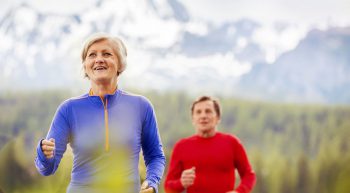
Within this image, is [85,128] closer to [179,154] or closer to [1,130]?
[179,154]

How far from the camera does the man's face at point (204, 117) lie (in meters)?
2.38

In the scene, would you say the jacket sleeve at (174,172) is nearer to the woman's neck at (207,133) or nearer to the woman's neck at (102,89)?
the woman's neck at (207,133)

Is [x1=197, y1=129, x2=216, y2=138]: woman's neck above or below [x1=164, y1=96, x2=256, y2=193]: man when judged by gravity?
above

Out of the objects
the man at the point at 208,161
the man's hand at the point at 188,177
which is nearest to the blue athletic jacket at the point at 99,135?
the man's hand at the point at 188,177

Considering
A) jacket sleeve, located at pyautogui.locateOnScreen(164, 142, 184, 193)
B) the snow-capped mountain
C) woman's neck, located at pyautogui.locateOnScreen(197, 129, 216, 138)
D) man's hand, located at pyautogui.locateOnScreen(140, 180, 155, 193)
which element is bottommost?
jacket sleeve, located at pyautogui.locateOnScreen(164, 142, 184, 193)

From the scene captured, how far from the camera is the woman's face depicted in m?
1.21

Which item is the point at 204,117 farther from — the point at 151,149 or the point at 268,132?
the point at 268,132

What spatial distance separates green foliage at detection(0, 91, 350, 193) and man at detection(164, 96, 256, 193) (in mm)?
1952

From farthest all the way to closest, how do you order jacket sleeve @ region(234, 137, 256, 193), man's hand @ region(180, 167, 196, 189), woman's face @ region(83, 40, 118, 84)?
jacket sleeve @ region(234, 137, 256, 193) → man's hand @ region(180, 167, 196, 189) → woman's face @ region(83, 40, 118, 84)

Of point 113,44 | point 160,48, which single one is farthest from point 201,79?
point 113,44

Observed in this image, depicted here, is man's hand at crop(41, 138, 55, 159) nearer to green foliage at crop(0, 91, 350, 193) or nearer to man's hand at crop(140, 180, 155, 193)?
man's hand at crop(140, 180, 155, 193)

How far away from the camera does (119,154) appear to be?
62 cm

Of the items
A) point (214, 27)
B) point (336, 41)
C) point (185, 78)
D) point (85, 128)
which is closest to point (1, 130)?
point (185, 78)

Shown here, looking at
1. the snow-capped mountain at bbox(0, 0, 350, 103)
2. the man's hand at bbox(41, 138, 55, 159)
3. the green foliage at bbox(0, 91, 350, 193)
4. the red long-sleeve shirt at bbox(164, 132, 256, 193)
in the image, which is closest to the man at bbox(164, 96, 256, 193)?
the red long-sleeve shirt at bbox(164, 132, 256, 193)
